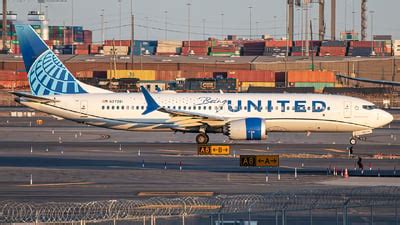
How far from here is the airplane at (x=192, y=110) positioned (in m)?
69.2

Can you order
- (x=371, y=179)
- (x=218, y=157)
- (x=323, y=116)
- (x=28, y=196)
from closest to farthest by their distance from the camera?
(x=28, y=196)
(x=371, y=179)
(x=218, y=157)
(x=323, y=116)

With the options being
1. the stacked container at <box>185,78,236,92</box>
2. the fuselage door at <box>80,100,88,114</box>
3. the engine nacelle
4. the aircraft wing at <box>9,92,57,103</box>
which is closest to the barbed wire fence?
the engine nacelle

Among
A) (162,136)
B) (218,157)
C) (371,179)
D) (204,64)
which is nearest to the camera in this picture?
(371,179)

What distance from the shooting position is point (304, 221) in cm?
3231

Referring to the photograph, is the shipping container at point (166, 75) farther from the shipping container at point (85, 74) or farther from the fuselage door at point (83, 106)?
the fuselage door at point (83, 106)

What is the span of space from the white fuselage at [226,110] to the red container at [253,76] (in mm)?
74750

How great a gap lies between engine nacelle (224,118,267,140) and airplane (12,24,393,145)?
1519 millimetres

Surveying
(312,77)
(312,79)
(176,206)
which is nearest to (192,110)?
(176,206)

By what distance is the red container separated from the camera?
476 feet

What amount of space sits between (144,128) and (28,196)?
94.2 feet

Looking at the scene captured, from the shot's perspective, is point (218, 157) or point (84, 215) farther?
point (218, 157)

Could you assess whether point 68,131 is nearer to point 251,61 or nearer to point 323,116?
point 323,116

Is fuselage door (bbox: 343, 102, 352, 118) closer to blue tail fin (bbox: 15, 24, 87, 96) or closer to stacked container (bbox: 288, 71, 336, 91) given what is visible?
blue tail fin (bbox: 15, 24, 87, 96)

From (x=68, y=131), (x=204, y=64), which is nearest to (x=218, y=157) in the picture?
(x=68, y=131)
